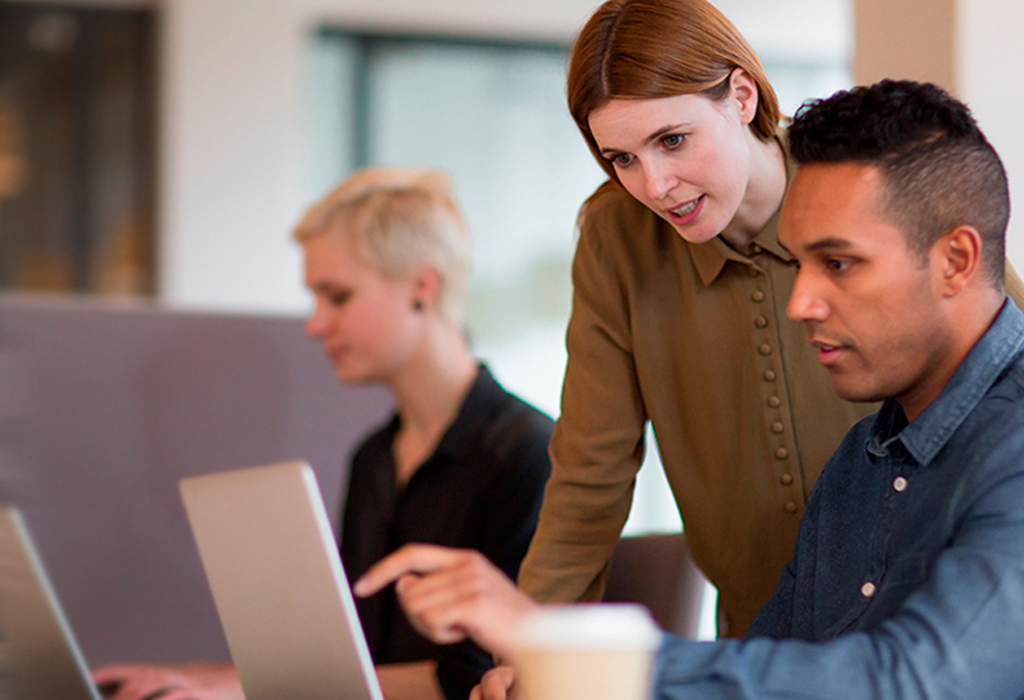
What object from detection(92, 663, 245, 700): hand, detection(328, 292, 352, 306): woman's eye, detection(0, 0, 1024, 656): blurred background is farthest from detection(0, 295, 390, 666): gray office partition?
detection(0, 0, 1024, 656): blurred background

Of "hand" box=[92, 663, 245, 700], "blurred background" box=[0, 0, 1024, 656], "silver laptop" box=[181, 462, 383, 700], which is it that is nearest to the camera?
"silver laptop" box=[181, 462, 383, 700]

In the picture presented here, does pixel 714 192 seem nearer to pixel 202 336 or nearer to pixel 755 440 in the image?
pixel 755 440

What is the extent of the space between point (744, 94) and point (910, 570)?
0.55 metres

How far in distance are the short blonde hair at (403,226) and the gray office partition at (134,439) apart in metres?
0.44

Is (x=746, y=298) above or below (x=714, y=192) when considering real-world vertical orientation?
below

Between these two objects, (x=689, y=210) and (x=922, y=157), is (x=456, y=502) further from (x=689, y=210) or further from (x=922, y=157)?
(x=922, y=157)

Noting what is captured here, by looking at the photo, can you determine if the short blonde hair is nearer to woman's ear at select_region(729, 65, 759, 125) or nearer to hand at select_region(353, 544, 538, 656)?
woman's ear at select_region(729, 65, 759, 125)

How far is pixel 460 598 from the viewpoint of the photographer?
0.70 metres

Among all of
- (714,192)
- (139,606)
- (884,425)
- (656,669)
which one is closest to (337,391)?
(139,606)

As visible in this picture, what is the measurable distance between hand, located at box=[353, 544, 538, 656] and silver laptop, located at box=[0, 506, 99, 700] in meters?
0.50

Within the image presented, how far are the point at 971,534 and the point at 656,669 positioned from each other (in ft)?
0.78

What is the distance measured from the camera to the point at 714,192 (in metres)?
1.17

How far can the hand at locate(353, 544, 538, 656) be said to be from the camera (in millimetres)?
688

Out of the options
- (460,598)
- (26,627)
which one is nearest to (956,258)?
(460,598)
